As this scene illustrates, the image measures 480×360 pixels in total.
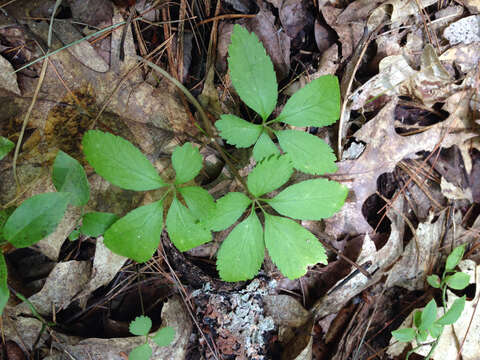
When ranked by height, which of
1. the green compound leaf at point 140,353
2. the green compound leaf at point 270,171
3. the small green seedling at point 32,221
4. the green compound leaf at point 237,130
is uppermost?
the small green seedling at point 32,221

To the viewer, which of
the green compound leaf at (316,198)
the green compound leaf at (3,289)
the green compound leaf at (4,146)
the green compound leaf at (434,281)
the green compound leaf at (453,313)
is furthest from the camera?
the green compound leaf at (434,281)

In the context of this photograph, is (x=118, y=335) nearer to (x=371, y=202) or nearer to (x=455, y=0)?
(x=371, y=202)

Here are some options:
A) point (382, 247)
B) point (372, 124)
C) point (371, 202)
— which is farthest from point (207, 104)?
point (382, 247)

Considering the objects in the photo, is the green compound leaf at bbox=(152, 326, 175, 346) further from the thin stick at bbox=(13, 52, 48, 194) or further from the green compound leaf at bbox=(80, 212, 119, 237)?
the thin stick at bbox=(13, 52, 48, 194)

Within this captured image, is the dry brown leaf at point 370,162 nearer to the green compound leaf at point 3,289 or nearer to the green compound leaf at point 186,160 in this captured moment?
the green compound leaf at point 186,160

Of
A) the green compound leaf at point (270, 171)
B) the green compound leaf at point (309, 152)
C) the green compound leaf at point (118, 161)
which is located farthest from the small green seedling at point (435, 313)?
the green compound leaf at point (118, 161)
